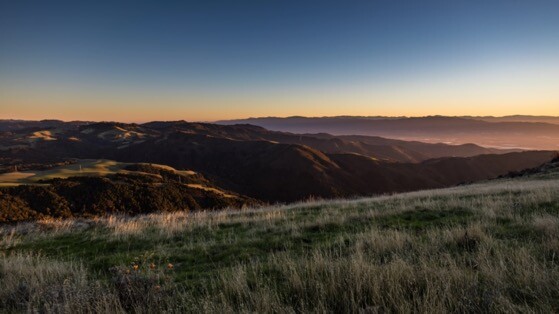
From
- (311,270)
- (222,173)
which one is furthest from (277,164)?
(311,270)

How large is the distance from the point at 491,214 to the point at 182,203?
6316 centimetres

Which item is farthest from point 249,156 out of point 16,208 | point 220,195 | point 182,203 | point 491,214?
point 491,214

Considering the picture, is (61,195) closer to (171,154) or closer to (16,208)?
(16,208)

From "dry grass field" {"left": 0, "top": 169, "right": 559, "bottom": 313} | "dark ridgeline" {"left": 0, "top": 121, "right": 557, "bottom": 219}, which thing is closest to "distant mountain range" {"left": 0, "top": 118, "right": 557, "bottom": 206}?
"dark ridgeline" {"left": 0, "top": 121, "right": 557, "bottom": 219}

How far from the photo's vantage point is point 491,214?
8219 millimetres

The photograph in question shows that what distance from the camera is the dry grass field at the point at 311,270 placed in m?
3.42

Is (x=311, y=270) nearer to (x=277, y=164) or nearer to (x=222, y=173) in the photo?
(x=277, y=164)

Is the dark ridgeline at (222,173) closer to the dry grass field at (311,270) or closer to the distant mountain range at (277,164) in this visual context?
the distant mountain range at (277,164)

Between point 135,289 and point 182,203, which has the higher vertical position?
point 135,289

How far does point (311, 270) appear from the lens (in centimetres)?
439

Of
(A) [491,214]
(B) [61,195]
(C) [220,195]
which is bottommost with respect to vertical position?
(C) [220,195]

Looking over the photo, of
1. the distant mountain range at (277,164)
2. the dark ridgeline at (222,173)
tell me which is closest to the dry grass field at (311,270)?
the dark ridgeline at (222,173)

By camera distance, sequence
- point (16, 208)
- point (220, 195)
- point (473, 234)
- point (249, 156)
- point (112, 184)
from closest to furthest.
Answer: point (473, 234)
point (16, 208)
point (112, 184)
point (220, 195)
point (249, 156)

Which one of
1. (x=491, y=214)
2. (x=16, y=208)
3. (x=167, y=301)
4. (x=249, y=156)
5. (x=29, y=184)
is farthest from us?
(x=249, y=156)
